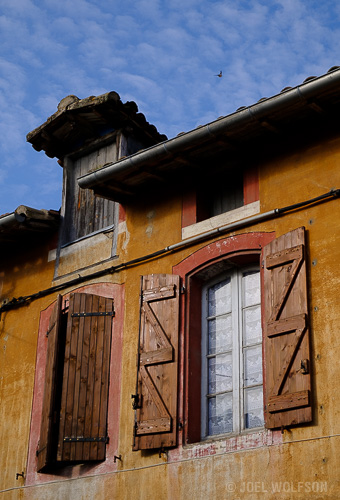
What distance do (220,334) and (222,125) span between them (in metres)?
2.24

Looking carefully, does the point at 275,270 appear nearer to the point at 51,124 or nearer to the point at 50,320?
the point at 50,320

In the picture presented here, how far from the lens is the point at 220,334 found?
9250 millimetres

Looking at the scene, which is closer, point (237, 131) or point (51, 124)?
point (237, 131)

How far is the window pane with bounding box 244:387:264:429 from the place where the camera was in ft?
27.9

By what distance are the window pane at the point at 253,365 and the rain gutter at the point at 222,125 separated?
236cm

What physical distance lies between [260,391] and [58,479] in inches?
107

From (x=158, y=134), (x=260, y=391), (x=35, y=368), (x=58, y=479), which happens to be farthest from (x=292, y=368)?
(x=158, y=134)

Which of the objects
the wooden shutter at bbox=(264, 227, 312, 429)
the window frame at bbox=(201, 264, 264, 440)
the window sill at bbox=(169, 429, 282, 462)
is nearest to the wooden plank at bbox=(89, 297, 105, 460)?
the window sill at bbox=(169, 429, 282, 462)

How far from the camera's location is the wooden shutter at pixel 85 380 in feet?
31.1

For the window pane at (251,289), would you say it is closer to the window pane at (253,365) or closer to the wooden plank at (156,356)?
the window pane at (253,365)

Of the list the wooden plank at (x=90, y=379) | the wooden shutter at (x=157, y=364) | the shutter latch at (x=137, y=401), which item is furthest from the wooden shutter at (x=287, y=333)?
the wooden plank at (x=90, y=379)

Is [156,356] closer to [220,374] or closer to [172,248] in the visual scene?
[220,374]

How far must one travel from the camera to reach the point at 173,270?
32.1 ft

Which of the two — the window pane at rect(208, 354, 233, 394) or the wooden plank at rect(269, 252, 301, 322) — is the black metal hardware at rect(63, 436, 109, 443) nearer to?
the window pane at rect(208, 354, 233, 394)
